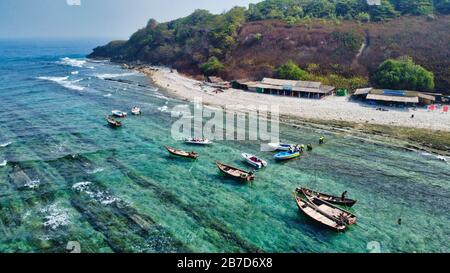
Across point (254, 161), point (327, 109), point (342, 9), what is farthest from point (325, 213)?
point (342, 9)

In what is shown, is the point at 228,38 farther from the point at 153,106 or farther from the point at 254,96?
the point at 153,106

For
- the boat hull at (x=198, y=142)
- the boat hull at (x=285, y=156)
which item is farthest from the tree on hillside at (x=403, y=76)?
the boat hull at (x=198, y=142)

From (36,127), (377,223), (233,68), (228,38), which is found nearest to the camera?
(377,223)

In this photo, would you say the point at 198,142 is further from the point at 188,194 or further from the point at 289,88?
the point at 289,88

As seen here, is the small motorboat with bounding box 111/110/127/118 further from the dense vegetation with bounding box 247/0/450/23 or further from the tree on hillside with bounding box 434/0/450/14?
the tree on hillside with bounding box 434/0/450/14
